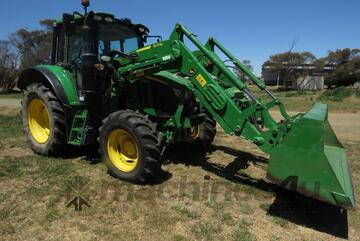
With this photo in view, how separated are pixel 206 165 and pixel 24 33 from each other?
39995 millimetres

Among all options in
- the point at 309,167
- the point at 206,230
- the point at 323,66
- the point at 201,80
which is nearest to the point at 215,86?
the point at 201,80

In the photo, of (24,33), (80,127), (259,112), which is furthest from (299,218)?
(24,33)

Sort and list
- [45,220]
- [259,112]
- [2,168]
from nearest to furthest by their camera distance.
→ [45,220], [259,112], [2,168]

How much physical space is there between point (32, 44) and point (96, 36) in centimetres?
3819

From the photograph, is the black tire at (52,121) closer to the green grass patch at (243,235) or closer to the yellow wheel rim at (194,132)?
the yellow wheel rim at (194,132)

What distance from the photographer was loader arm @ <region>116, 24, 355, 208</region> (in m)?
3.77

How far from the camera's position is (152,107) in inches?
235

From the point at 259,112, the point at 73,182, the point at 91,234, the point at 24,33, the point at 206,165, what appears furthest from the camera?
the point at 24,33

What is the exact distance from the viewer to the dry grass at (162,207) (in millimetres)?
3707

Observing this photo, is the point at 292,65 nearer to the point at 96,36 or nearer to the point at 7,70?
the point at 7,70

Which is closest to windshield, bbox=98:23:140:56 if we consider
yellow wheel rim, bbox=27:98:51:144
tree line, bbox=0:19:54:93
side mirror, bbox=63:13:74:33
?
side mirror, bbox=63:13:74:33

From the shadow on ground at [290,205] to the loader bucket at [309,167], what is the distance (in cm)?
42

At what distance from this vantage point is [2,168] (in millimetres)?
5715

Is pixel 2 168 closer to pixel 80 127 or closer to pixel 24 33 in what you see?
pixel 80 127
